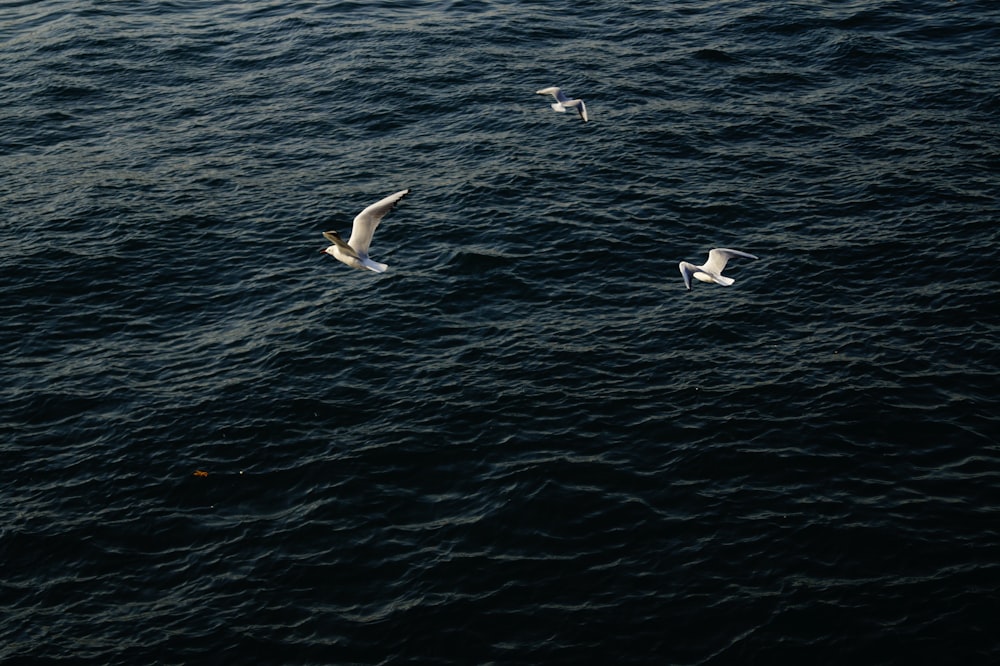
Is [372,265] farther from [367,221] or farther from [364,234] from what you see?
[367,221]

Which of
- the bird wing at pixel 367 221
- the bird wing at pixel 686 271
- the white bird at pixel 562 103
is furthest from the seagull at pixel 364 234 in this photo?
the white bird at pixel 562 103

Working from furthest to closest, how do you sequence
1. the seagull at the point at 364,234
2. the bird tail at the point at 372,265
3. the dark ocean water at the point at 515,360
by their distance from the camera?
the seagull at the point at 364,234, the bird tail at the point at 372,265, the dark ocean water at the point at 515,360

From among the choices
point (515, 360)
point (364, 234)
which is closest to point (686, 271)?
point (515, 360)

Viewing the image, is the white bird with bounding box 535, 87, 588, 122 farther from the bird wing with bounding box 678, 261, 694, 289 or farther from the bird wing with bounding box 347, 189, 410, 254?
the bird wing with bounding box 347, 189, 410, 254

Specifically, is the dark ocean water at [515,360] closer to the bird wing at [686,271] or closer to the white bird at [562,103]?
the white bird at [562,103]

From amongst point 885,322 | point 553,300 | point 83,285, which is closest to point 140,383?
point 83,285

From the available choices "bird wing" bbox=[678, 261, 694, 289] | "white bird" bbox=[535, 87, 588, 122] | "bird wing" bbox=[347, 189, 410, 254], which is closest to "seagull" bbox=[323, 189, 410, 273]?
"bird wing" bbox=[347, 189, 410, 254]

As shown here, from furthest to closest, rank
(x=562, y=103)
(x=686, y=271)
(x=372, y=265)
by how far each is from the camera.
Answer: (x=562, y=103) < (x=686, y=271) < (x=372, y=265)
